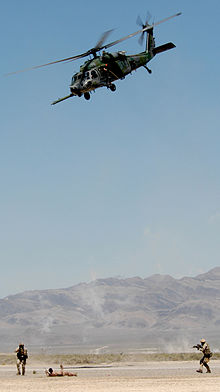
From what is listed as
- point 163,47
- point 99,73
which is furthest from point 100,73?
point 163,47

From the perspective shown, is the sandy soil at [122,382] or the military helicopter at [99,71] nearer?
the sandy soil at [122,382]

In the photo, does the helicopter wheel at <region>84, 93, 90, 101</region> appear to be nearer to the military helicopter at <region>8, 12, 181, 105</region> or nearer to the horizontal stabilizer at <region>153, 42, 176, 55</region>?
the military helicopter at <region>8, 12, 181, 105</region>

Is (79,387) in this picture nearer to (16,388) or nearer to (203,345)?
(16,388)

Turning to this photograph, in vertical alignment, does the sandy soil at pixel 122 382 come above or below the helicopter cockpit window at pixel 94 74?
below

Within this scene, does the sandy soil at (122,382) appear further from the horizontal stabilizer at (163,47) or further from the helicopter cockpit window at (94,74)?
the horizontal stabilizer at (163,47)

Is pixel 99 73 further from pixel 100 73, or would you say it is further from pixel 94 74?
pixel 94 74

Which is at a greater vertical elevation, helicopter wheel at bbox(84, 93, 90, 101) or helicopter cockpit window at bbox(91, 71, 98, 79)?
helicopter cockpit window at bbox(91, 71, 98, 79)

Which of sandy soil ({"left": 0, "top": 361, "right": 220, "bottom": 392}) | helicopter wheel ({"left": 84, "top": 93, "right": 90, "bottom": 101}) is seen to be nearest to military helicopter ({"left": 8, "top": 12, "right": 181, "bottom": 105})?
helicopter wheel ({"left": 84, "top": 93, "right": 90, "bottom": 101})

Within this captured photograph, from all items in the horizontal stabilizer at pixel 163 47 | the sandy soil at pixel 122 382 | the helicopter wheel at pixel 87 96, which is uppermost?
the horizontal stabilizer at pixel 163 47

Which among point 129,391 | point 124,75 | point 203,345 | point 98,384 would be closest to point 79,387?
point 98,384

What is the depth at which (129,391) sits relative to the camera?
61.8 feet

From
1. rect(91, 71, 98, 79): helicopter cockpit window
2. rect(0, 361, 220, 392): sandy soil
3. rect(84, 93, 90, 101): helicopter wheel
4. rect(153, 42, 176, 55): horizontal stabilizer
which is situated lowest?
rect(0, 361, 220, 392): sandy soil

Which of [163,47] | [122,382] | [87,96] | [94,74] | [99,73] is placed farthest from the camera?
[163,47]

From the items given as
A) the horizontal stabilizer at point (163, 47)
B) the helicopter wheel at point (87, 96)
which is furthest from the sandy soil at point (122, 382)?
the horizontal stabilizer at point (163, 47)
